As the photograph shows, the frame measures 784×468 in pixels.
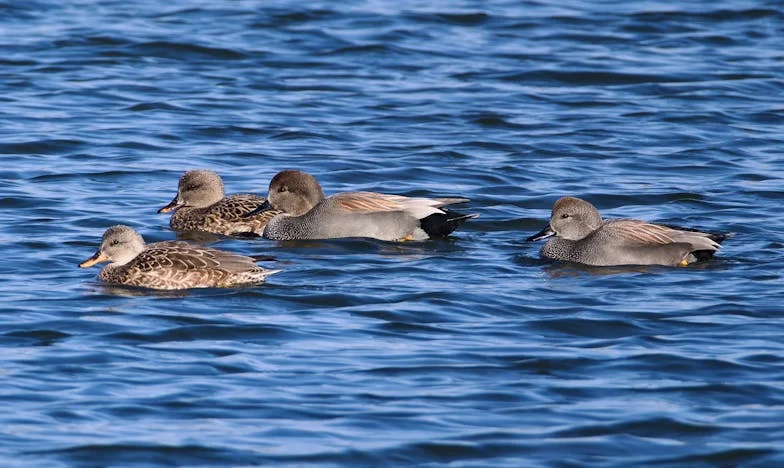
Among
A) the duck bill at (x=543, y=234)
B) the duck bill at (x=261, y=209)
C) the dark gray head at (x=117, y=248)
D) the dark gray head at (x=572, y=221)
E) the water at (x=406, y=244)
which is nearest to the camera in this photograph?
the water at (x=406, y=244)

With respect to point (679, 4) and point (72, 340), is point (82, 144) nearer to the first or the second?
point (72, 340)

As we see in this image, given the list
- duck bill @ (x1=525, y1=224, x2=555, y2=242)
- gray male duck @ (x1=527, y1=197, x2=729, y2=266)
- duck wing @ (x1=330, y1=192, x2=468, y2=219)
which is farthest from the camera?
duck wing @ (x1=330, y1=192, x2=468, y2=219)

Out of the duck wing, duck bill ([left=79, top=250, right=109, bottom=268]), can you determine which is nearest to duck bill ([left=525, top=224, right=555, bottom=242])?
the duck wing

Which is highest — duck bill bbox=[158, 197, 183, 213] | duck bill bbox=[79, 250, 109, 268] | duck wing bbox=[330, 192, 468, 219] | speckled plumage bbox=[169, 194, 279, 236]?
duck bill bbox=[79, 250, 109, 268]

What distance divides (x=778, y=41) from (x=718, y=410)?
15632 millimetres

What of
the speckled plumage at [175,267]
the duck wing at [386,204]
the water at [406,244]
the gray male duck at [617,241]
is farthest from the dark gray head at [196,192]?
the gray male duck at [617,241]

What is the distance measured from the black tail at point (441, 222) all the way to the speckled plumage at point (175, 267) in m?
2.07

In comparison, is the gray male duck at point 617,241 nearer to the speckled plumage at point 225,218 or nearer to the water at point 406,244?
the water at point 406,244

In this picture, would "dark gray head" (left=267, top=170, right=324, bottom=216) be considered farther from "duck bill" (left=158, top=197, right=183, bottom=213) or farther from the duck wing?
"duck bill" (left=158, top=197, right=183, bottom=213)

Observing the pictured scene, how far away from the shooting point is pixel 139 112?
18.1 meters

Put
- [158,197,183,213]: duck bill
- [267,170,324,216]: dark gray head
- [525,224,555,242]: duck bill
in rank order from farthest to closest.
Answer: [158,197,183,213]: duck bill, [267,170,324,216]: dark gray head, [525,224,555,242]: duck bill

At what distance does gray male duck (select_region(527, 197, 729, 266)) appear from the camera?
11297 mm

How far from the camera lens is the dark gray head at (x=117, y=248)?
420 inches

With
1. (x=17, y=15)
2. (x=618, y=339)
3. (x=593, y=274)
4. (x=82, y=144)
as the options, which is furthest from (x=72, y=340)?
(x=17, y=15)
